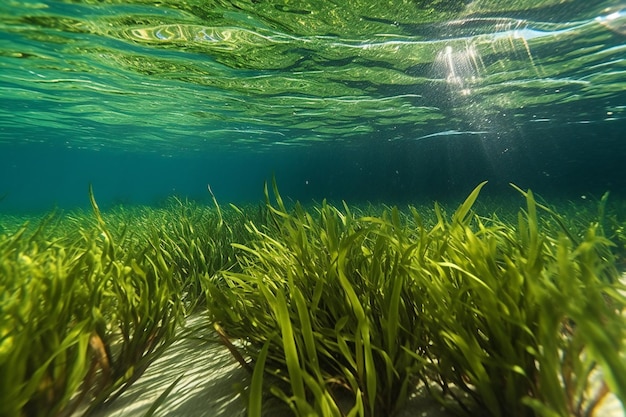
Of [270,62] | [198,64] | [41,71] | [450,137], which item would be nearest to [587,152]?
[450,137]

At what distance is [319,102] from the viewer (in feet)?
52.7

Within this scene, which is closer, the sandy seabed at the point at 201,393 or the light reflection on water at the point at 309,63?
the sandy seabed at the point at 201,393

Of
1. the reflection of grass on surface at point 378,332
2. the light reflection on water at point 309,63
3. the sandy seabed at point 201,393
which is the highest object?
the light reflection on water at point 309,63

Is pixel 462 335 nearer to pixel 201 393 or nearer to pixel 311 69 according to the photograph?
pixel 201 393

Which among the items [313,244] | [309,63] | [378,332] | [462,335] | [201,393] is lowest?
[201,393]

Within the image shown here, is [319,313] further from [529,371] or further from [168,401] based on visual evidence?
[529,371]

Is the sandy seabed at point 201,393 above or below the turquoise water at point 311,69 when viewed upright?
below

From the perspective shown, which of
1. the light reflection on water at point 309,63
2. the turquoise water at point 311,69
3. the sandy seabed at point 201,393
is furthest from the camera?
the light reflection on water at point 309,63

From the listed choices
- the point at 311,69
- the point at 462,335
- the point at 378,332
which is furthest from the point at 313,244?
the point at 311,69

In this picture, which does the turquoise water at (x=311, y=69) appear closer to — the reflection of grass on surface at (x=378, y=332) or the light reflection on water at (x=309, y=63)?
the light reflection on water at (x=309, y=63)

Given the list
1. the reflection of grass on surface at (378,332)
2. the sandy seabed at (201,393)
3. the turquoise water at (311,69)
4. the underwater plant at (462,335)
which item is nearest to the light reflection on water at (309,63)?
the turquoise water at (311,69)

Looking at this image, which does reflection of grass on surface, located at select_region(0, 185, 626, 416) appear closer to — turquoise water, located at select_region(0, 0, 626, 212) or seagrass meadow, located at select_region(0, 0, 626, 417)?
seagrass meadow, located at select_region(0, 0, 626, 417)

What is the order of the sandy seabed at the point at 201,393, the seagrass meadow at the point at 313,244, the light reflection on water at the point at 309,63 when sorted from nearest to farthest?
the seagrass meadow at the point at 313,244 → the sandy seabed at the point at 201,393 → the light reflection on water at the point at 309,63

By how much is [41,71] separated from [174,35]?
7298 mm
